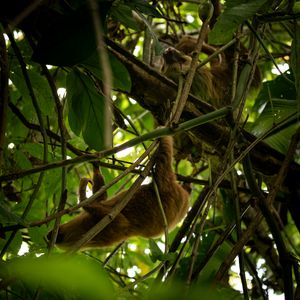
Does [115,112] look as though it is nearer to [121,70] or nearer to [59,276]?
[121,70]

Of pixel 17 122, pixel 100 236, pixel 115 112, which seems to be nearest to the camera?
pixel 115 112

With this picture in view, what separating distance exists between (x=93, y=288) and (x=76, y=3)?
1.31m

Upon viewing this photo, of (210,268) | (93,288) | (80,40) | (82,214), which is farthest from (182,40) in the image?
(93,288)

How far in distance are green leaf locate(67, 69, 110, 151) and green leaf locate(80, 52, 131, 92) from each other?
0.08 meters

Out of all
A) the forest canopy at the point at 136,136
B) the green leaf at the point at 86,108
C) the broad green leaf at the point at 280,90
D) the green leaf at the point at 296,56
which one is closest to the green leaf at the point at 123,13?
the forest canopy at the point at 136,136

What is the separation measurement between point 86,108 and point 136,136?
47 cm

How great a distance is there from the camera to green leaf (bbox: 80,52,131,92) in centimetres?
157

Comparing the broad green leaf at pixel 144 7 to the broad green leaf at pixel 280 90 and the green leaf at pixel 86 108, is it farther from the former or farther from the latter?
the broad green leaf at pixel 280 90

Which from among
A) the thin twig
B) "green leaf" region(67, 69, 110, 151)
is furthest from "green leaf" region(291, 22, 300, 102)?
the thin twig

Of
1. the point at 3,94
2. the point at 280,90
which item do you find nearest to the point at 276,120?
the point at 280,90

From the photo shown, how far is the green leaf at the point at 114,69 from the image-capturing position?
1571 millimetres

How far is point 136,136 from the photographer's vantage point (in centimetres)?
214

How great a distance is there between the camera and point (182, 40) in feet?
11.7

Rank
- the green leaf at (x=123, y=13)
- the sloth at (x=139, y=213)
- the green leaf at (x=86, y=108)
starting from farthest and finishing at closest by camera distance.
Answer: the sloth at (x=139, y=213)
the green leaf at (x=86, y=108)
the green leaf at (x=123, y=13)
